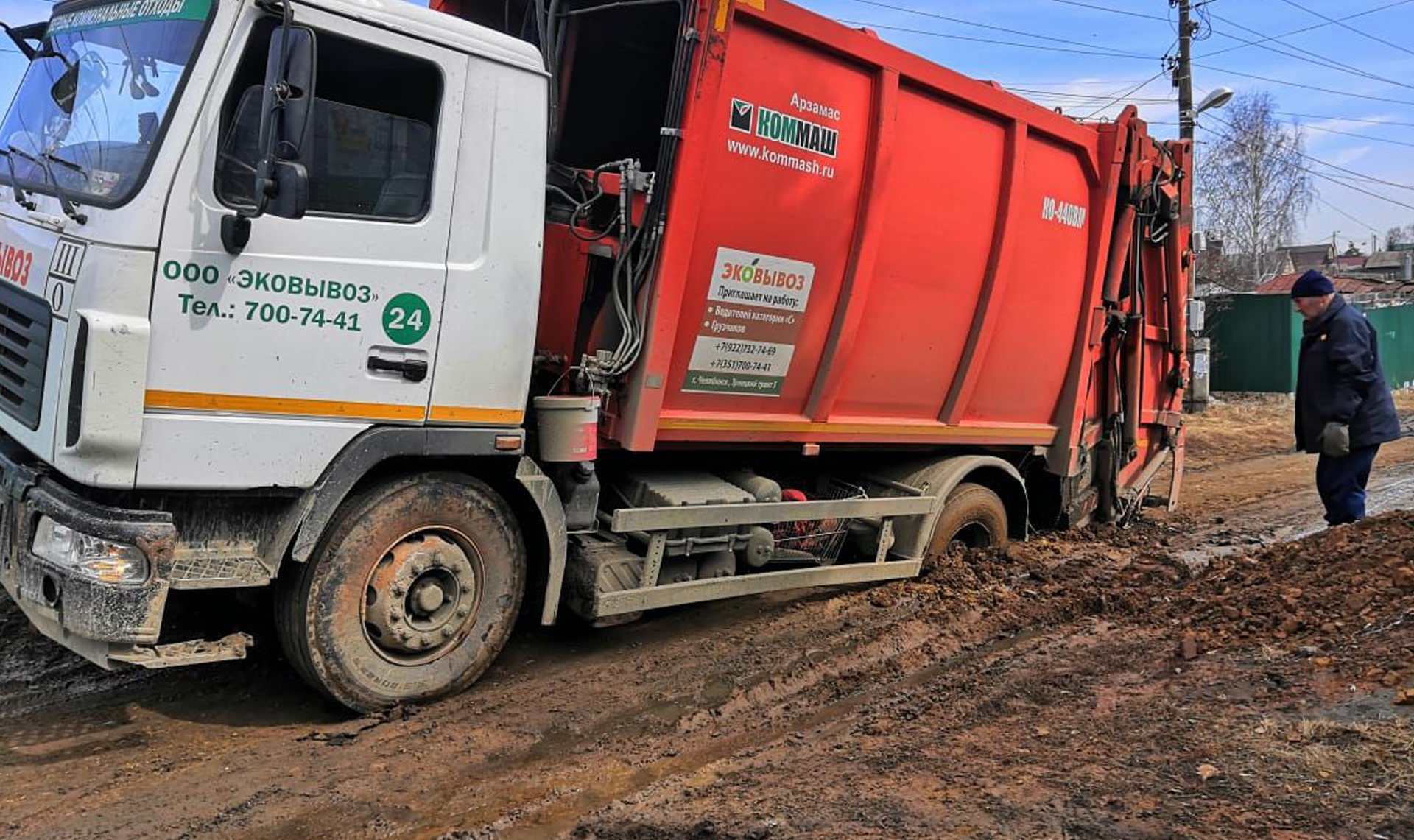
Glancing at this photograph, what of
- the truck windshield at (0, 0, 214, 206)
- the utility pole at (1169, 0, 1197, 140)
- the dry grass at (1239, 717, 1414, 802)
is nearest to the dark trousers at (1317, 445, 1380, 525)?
the dry grass at (1239, 717, 1414, 802)

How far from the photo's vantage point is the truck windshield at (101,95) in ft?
11.5

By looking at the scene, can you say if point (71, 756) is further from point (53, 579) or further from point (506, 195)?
point (506, 195)

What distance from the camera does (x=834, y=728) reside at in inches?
161

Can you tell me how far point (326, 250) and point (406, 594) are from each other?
53.7 inches

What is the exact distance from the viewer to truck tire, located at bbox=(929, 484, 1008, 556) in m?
6.20

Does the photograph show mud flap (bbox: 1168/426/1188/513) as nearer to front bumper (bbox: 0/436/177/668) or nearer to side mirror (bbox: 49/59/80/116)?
front bumper (bbox: 0/436/177/668)

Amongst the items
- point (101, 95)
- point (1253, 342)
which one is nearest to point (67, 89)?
point (101, 95)

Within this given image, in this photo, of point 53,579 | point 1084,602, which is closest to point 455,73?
point 53,579

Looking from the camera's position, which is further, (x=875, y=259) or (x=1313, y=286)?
(x=1313, y=286)

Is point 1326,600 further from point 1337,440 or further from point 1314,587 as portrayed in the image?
point 1337,440

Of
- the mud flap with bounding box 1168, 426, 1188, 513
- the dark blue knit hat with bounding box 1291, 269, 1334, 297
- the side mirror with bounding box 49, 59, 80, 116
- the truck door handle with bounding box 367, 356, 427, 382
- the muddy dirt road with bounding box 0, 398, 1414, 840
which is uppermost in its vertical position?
the dark blue knit hat with bounding box 1291, 269, 1334, 297

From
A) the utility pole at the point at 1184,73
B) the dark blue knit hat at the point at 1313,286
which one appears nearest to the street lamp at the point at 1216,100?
the utility pole at the point at 1184,73

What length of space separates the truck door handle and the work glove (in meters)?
5.56

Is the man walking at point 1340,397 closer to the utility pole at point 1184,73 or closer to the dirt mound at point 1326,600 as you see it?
the dirt mound at point 1326,600
